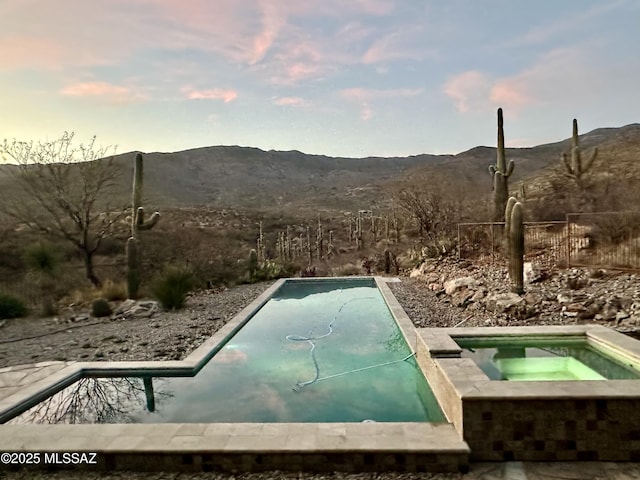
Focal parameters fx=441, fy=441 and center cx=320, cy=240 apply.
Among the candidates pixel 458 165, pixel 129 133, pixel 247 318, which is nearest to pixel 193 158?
pixel 458 165

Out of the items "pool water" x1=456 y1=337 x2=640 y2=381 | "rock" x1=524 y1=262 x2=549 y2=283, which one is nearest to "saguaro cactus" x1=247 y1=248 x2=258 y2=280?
"rock" x1=524 y1=262 x2=549 y2=283

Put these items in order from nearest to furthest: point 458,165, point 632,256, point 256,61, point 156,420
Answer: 1. point 156,420
2. point 632,256
3. point 256,61
4. point 458,165

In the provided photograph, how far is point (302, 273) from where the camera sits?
46.9 feet

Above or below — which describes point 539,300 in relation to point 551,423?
below

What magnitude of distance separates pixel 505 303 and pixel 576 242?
4308 mm

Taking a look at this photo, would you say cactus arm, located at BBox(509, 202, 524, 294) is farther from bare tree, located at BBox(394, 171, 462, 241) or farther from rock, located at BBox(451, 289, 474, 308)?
bare tree, located at BBox(394, 171, 462, 241)

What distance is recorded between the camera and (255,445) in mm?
3020

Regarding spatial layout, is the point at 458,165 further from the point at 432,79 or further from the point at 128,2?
the point at 128,2

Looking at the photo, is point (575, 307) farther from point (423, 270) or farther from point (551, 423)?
point (423, 270)

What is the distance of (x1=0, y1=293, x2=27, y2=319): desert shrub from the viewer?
8203 mm

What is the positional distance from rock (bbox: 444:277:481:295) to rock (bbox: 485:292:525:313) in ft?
4.26

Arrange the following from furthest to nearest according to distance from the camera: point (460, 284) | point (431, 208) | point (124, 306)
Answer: point (431, 208), point (460, 284), point (124, 306)

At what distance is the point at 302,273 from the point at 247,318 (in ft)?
20.5

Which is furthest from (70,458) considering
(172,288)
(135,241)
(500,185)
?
(500,185)
